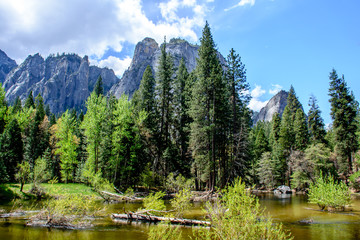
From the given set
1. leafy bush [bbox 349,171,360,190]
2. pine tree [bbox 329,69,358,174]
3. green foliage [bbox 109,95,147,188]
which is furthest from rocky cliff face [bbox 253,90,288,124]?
green foliage [bbox 109,95,147,188]

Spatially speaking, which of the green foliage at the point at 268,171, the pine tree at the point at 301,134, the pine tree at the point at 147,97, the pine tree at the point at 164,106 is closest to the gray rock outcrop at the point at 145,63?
the green foliage at the point at 268,171

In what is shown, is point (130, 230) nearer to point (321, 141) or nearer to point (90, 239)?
point (90, 239)

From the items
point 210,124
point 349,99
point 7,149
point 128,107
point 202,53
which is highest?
point 202,53

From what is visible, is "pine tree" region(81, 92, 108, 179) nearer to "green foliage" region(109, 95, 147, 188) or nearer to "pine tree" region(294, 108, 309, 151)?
"green foliage" region(109, 95, 147, 188)

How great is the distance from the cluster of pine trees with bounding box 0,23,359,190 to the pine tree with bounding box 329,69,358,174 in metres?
0.13

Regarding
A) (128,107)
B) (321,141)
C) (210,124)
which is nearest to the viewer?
(210,124)

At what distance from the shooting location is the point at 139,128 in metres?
30.6

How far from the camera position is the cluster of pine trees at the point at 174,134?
25.2m

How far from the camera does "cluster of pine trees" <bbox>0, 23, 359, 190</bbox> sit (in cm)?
2525

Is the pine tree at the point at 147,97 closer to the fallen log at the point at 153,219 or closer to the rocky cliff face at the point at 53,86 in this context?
the fallen log at the point at 153,219

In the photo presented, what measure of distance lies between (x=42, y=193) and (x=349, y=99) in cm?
4392

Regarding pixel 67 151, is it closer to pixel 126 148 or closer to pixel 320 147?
pixel 126 148

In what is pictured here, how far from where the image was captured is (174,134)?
34.8 metres

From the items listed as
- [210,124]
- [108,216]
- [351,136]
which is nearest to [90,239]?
[108,216]
